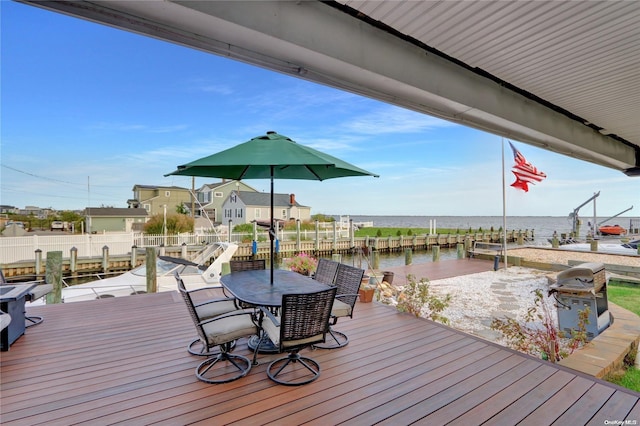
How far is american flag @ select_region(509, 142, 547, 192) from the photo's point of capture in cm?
870

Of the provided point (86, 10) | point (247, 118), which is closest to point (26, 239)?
point (247, 118)

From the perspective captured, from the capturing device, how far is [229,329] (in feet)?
8.31

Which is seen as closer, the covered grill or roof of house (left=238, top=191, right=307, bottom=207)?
the covered grill

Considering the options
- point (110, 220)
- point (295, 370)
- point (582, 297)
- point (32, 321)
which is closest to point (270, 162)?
point (295, 370)

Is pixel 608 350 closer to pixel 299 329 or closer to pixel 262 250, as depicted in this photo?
pixel 299 329

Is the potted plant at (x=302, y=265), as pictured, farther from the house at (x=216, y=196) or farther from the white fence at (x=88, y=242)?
the house at (x=216, y=196)

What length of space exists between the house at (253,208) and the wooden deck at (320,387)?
23.7m

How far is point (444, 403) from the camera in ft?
6.95

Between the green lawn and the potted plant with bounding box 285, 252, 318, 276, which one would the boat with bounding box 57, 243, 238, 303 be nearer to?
the potted plant with bounding box 285, 252, 318, 276

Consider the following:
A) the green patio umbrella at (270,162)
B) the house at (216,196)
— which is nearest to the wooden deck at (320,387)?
the green patio umbrella at (270,162)

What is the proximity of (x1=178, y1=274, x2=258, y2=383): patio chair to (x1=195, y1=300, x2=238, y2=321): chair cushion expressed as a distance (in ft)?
1.07

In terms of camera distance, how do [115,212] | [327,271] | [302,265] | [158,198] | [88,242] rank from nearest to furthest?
[327,271], [302,265], [88,242], [115,212], [158,198]

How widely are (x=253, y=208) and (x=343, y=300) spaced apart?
25.4m

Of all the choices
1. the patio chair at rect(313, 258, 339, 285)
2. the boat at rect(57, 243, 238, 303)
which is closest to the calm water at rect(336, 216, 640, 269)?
the patio chair at rect(313, 258, 339, 285)
